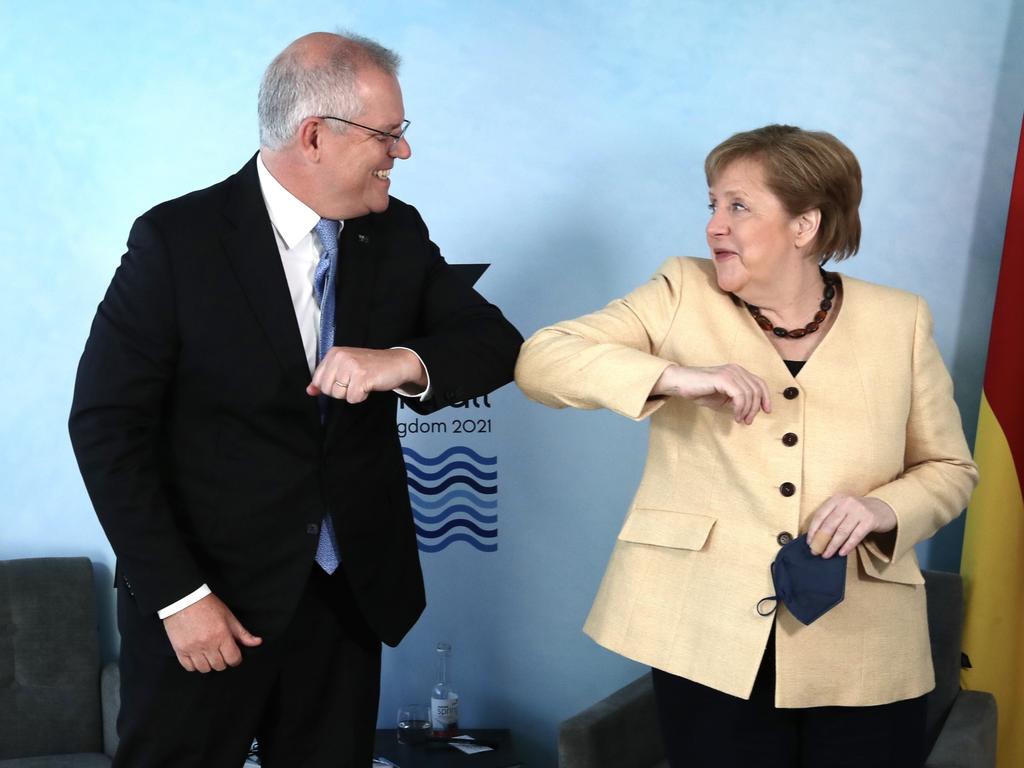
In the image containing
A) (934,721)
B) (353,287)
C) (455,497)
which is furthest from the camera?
(455,497)

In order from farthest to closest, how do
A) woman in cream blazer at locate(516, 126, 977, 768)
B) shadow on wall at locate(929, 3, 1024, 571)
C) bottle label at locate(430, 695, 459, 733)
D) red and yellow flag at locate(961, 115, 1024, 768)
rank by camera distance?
bottle label at locate(430, 695, 459, 733) → shadow on wall at locate(929, 3, 1024, 571) → red and yellow flag at locate(961, 115, 1024, 768) → woman in cream blazer at locate(516, 126, 977, 768)

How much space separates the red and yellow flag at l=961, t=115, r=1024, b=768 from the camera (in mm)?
3266

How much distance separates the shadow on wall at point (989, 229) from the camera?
3.48 metres

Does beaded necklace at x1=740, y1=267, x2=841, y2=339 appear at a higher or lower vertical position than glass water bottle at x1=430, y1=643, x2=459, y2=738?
higher

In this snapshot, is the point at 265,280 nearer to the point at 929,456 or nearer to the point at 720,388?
the point at 720,388

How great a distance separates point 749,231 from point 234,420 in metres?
1.00

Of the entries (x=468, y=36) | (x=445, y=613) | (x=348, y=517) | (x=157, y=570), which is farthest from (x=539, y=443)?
(x=157, y=570)

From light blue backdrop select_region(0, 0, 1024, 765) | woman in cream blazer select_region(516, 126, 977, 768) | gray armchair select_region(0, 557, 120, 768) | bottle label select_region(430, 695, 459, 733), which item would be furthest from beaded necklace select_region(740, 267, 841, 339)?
gray armchair select_region(0, 557, 120, 768)

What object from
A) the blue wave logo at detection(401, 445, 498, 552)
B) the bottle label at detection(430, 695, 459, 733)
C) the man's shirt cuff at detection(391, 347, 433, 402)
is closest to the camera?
the man's shirt cuff at detection(391, 347, 433, 402)

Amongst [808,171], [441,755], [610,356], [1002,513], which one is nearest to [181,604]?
[610,356]

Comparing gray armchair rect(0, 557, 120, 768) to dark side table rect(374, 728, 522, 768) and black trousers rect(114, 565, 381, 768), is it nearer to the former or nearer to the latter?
dark side table rect(374, 728, 522, 768)

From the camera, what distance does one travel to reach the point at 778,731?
209cm

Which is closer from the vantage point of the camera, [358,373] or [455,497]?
[358,373]

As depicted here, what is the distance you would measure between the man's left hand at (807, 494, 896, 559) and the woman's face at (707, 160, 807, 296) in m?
0.45
